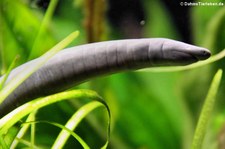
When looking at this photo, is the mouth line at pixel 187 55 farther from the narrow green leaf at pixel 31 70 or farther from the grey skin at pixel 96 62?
the narrow green leaf at pixel 31 70

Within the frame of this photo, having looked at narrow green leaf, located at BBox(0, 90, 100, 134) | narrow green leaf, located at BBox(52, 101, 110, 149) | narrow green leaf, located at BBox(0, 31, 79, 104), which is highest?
narrow green leaf, located at BBox(0, 31, 79, 104)

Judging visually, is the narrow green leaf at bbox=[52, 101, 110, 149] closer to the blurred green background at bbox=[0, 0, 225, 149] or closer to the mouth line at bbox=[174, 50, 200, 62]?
the blurred green background at bbox=[0, 0, 225, 149]

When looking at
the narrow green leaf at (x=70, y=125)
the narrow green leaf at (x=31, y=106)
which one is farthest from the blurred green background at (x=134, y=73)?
the narrow green leaf at (x=31, y=106)

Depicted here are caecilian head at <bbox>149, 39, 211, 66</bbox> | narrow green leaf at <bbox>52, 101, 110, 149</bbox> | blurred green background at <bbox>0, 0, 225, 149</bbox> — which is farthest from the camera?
blurred green background at <bbox>0, 0, 225, 149</bbox>

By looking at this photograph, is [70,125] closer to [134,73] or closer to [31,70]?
[31,70]

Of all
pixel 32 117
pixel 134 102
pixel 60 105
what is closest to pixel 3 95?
pixel 32 117

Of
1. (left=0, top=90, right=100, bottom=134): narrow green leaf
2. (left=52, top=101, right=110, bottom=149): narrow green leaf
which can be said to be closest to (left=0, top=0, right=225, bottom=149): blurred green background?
(left=52, top=101, right=110, bottom=149): narrow green leaf

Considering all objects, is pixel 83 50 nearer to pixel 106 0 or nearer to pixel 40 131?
pixel 106 0

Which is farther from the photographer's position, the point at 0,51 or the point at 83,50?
the point at 0,51
